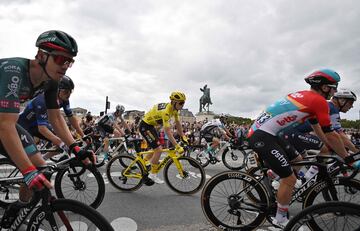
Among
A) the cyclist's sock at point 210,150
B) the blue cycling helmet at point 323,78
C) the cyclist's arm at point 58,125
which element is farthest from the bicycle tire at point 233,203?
the cyclist's sock at point 210,150

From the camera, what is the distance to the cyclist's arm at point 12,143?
1.79 m

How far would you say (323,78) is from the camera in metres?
3.23

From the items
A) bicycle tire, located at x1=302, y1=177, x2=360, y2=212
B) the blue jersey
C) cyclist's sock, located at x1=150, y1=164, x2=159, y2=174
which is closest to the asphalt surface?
cyclist's sock, located at x1=150, y1=164, x2=159, y2=174

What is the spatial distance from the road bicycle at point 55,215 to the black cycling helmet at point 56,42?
92 cm

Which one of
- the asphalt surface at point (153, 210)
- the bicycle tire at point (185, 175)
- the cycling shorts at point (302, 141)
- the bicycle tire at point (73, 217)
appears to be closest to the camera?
the bicycle tire at point (73, 217)

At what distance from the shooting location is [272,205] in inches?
123

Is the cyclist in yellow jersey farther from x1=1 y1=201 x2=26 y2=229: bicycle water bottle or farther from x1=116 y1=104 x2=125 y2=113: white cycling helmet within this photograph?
x1=1 y1=201 x2=26 y2=229: bicycle water bottle

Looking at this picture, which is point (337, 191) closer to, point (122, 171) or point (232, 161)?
point (122, 171)

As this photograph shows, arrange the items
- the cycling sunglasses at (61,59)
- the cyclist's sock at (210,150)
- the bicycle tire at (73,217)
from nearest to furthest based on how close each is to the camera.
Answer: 1. the bicycle tire at (73,217)
2. the cycling sunglasses at (61,59)
3. the cyclist's sock at (210,150)

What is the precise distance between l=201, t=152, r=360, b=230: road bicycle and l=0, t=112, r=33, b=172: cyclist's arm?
206 cm

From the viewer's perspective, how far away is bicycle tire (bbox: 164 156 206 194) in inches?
205

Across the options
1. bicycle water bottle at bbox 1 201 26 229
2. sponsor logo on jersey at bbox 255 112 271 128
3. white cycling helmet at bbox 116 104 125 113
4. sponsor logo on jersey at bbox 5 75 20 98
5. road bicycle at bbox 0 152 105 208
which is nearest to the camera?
sponsor logo on jersey at bbox 5 75 20 98

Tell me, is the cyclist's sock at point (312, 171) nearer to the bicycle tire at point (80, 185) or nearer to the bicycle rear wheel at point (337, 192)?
the bicycle rear wheel at point (337, 192)

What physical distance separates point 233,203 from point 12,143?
7.80ft
